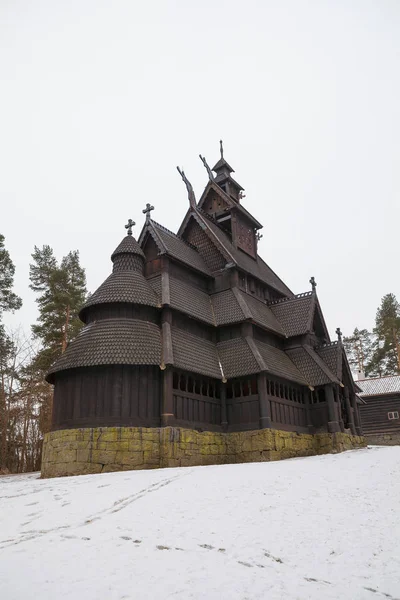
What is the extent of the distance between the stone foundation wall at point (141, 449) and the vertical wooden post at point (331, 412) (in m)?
4.09

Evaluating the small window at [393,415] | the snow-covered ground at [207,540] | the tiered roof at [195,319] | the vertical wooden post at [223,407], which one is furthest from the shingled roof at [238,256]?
the snow-covered ground at [207,540]

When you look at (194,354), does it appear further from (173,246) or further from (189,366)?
(173,246)

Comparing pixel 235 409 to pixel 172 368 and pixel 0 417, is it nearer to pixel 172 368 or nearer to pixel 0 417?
pixel 172 368

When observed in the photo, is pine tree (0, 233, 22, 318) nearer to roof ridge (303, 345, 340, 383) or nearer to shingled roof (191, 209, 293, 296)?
shingled roof (191, 209, 293, 296)

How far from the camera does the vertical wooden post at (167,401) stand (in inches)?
703

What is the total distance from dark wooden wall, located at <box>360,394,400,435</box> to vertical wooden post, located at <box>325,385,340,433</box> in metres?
17.4

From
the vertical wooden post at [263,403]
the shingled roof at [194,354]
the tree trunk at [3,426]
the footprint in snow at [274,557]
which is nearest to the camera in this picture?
the footprint in snow at [274,557]

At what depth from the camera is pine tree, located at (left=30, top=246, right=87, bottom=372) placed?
34.5 m

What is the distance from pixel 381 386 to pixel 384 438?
4.15 m

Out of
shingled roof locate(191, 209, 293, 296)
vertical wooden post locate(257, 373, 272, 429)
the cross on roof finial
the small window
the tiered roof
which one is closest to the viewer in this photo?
the tiered roof

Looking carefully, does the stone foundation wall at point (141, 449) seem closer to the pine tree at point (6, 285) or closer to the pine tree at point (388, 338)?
the pine tree at point (6, 285)

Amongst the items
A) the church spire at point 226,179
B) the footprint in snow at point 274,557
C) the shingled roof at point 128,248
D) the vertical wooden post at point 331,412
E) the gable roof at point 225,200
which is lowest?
the footprint in snow at point 274,557

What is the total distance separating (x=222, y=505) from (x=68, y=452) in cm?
918

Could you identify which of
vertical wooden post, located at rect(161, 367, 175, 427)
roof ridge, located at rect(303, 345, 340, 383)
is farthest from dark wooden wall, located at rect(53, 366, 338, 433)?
roof ridge, located at rect(303, 345, 340, 383)
